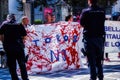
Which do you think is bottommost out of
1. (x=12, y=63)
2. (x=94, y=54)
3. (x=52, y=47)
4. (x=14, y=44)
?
(x=52, y=47)

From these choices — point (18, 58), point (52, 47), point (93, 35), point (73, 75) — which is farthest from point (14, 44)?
point (52, 47)

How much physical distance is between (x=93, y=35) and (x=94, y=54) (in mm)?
384

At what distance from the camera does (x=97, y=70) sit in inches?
330

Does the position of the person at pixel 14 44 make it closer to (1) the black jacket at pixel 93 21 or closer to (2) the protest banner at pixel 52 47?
(1) the black jacket at pixel 93 21

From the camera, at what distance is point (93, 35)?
325 inches

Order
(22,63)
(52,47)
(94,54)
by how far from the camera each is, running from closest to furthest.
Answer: (94,54)
(22,63)
(52,47)

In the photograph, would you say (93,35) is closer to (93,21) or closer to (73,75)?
(93,21)

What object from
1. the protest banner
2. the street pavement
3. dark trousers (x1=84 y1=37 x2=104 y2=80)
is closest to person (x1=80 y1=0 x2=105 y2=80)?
dark trousers (x1=84 y1=37 x2=104 y2=80)

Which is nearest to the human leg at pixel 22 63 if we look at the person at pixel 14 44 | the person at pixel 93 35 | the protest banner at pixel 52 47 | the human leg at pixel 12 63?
the person at pixel 14 44

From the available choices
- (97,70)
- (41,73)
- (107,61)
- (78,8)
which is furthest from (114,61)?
(78,8)

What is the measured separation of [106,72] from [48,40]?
1.83 m

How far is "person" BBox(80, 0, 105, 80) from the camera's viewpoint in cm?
820

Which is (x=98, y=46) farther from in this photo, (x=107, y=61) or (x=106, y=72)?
(x=107, y=61)

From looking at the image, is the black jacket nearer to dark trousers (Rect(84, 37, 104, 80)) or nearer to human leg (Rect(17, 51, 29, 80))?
dark trousers (Rect(84, 37, 104, 80))
